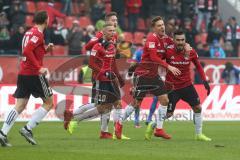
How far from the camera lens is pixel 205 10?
33.8 meters

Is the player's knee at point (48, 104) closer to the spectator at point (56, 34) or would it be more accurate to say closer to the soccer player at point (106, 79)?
the soccer player at point (106, 79)

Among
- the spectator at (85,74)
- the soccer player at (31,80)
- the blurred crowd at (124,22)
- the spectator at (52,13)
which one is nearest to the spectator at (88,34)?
the blurred crowd at (124,22)

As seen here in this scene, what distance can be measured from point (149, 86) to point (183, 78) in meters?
0.82

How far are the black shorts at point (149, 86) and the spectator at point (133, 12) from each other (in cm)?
1426

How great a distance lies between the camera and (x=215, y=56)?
2888 cm

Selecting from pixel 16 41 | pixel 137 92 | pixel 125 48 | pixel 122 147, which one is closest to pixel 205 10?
pixel 125 48

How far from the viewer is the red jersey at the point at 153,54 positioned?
1592 cm

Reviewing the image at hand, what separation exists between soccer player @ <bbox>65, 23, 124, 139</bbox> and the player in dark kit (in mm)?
1061

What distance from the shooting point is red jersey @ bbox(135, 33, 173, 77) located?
627 inches

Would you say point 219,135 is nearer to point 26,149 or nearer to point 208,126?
point 208,126

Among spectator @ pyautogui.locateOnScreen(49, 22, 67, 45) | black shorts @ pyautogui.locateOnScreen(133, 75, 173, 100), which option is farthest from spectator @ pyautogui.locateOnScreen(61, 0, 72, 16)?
black shorts @ pyautogui.locateOnScreen(133, 75, 173, 100)

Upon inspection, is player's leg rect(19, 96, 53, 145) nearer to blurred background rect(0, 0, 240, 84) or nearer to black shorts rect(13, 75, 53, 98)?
black shorts rect(13, 75, 53, 98)

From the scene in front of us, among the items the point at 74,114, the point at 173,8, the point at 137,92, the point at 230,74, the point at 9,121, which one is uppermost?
the point at 173,8

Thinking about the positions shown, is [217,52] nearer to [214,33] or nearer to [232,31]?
[232,31]
